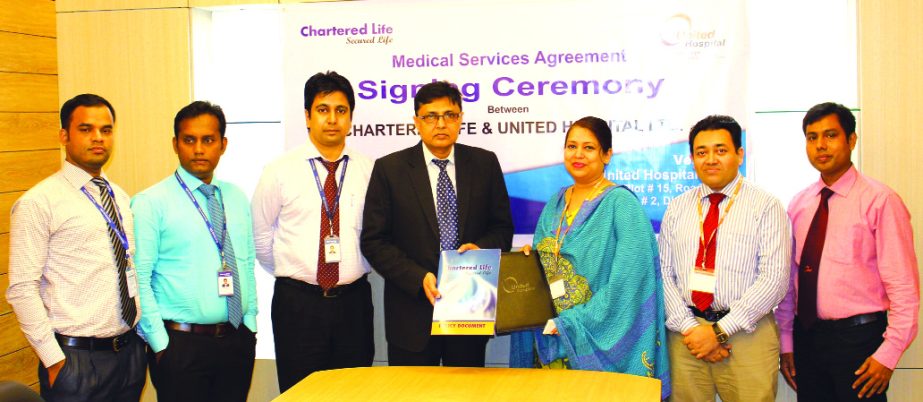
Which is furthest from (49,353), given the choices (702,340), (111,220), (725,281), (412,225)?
(725,281)

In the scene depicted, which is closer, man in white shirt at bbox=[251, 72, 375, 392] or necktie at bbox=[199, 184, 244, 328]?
necktie at bbox=[199, 184, 244, 328]

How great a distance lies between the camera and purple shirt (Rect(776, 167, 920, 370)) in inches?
136

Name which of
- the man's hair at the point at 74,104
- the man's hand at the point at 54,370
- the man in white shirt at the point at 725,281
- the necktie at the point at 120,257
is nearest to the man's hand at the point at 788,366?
the man in white shirt at the point at 725,281

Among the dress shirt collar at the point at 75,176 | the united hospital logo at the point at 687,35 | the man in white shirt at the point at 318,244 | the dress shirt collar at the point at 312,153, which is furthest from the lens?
the united hospital logo at the point at 687,35

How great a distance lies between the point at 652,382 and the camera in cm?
285

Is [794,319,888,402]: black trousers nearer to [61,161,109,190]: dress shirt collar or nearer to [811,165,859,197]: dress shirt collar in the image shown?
[811,165,859,197]: dress shirt collar

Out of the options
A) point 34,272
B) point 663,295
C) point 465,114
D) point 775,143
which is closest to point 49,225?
point 34,272

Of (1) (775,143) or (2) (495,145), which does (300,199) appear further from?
(1) (775,143)

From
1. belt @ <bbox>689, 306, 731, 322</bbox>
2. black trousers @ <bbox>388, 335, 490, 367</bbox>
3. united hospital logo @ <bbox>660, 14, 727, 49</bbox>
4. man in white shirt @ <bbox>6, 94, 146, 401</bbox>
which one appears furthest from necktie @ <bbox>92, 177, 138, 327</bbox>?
united hospital logo @ <bbox>660, 14, 727, 49</bbox>

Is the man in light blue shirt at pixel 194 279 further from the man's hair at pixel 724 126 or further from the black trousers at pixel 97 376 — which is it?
the man's hair at pixel 724 126

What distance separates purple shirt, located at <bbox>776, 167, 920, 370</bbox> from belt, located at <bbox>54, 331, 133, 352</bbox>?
295 centimetres

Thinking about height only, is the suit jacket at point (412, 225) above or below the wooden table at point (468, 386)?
above

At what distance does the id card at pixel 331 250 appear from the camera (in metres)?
3.75

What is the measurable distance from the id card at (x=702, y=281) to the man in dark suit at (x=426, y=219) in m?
0.84
